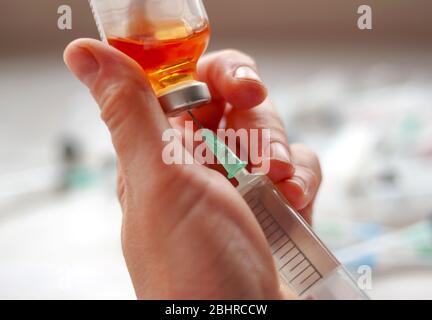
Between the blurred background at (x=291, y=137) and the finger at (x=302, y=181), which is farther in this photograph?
the blurred background at (x=291, y=137)

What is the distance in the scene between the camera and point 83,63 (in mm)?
622

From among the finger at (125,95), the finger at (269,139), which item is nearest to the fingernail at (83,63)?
the finger at (125,95)

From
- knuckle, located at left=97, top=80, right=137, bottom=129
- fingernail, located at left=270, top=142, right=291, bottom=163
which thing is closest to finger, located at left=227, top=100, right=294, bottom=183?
fingernail, located at left=270, top=142, right=291, bottom=163

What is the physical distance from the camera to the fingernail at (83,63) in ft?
2.03

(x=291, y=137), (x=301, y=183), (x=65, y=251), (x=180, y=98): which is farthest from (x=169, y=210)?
(x=291, y=137)

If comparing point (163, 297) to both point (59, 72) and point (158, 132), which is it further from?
point (59, 72)

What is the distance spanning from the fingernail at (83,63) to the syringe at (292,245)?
155mm

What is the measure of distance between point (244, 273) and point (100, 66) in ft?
0.86

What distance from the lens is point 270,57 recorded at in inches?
69.7

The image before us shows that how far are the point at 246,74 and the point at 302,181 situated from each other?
165 millimetres

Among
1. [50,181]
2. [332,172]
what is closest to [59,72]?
[50,181]

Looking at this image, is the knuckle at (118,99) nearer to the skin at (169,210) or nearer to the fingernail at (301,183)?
the skin at (169,210)

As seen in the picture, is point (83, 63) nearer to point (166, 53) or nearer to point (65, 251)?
point (166, 53)

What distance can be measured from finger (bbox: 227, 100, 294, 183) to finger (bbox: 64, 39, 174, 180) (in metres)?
0.20
